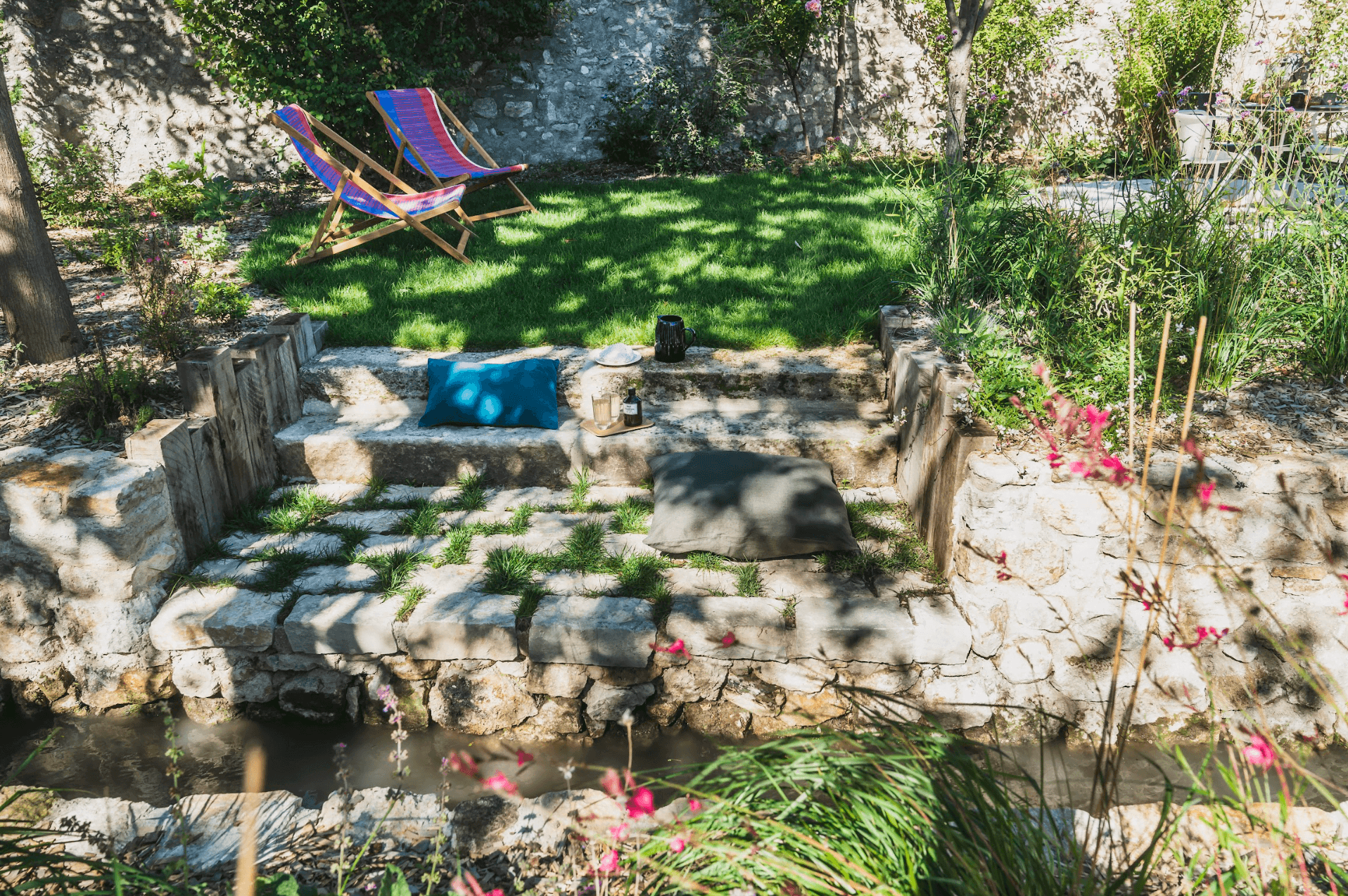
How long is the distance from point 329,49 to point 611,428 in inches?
189

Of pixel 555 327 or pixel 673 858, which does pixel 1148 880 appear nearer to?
pixel 673 858

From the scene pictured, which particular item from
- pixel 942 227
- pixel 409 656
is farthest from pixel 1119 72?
pixel 409 656

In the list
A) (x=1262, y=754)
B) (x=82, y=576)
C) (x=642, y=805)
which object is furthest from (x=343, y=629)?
(x=1262, y=754)

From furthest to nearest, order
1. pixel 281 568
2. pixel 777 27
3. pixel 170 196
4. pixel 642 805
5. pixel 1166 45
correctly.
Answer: pixel 777 27, pixel 1166 45, pixel 170 196, pixel 281 568, pixel 642 805

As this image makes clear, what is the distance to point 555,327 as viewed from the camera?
4.25 m

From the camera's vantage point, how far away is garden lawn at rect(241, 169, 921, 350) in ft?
13.8

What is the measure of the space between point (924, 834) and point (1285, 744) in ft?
6.70

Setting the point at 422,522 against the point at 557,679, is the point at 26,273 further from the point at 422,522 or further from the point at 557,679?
the point at 557,679

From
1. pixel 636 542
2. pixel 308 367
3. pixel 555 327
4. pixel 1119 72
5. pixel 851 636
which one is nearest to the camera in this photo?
pixel 851 636

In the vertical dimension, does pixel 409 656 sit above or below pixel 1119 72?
below

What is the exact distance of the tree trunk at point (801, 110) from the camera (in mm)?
7762

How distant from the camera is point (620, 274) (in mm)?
4898

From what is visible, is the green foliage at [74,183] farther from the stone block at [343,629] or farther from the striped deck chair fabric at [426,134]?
the stone block at [343,629]

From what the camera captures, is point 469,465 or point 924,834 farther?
point 469,465
